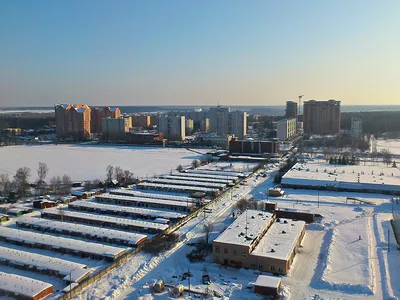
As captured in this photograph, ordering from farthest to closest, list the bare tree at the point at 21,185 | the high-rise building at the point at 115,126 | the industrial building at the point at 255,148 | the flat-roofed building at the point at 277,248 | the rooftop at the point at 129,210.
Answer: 1. the high-rise building at the point at 115,126
2. the industrial building at the point at 255,148
3. the bare tree at the point at 21,185
4. the rooftop at the point at 129,210
5. the flat-roofed building at the point at 277,248

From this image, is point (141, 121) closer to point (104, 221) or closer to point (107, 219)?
point (107, 219)

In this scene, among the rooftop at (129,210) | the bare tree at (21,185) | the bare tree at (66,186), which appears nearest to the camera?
the rooftop at (129,210)

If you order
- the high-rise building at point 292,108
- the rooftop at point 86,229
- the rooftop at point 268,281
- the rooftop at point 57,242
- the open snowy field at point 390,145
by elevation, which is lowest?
the rooftop at point 268,281

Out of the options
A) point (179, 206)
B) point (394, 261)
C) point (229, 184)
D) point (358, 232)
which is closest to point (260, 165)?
point (229, 184)

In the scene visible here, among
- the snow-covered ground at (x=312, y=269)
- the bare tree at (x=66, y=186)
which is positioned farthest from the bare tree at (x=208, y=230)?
the bare tree at (x=66, y=186)

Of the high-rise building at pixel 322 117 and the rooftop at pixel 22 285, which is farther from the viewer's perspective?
the high-rise building at pixel 322 117

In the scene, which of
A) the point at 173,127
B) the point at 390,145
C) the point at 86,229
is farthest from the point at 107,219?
the point at 173,127

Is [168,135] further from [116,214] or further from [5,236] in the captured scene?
[5,236]

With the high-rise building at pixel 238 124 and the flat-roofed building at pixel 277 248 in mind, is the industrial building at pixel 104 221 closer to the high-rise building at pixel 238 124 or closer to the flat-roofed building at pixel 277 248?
the flat-roofed building at pixel 277 248

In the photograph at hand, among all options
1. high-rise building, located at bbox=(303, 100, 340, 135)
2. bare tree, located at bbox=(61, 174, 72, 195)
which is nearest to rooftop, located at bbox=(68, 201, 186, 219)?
bare tree, located at bbox=(61, 174, 72, 195)
